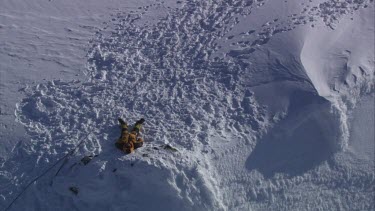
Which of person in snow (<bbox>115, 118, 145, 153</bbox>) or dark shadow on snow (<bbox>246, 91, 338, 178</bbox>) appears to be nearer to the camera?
person in snow (<bbox>115, 118, 145, 153</bbox>)

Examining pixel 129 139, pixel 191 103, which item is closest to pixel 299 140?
pixel 191 103

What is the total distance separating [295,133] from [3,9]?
630 cm

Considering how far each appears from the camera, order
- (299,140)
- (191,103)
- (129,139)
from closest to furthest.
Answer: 1. (129,139)
2. (299,140)
3. (191,103)

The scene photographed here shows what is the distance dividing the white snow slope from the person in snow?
13 centimetres

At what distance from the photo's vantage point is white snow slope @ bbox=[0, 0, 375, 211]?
715cm

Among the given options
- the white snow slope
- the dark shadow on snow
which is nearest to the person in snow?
the white snow slope

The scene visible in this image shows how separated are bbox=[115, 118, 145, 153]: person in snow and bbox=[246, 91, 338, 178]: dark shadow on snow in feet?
6.05

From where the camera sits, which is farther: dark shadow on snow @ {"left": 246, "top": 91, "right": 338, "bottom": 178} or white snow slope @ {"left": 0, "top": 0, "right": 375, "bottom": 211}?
dark shadow on snow @ {"left": 246, "top": 91, "right": 338, "bottom": 178}

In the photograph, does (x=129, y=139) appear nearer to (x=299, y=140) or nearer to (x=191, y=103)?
(x=191, y=103)

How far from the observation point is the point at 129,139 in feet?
23.9

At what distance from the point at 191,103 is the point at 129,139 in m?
1.42

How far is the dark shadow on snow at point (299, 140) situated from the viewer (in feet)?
25.4

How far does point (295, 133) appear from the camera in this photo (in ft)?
26.2

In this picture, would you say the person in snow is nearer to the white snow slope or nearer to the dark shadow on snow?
the white snow slope
